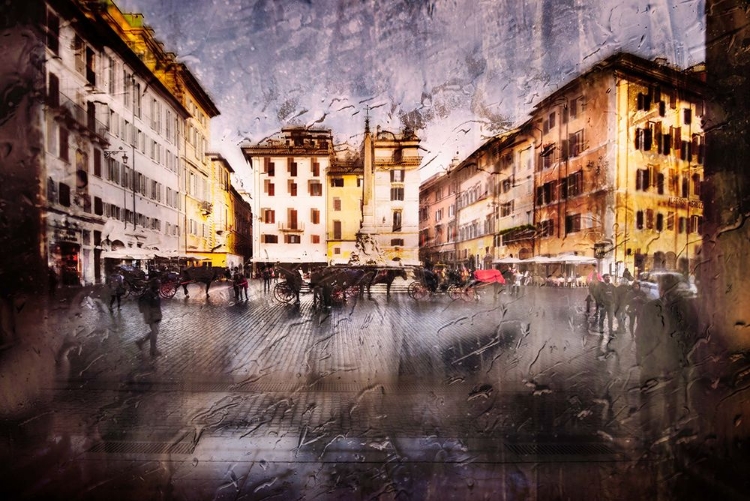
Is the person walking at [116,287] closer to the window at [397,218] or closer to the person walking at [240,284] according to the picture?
the person walking at [240,284]

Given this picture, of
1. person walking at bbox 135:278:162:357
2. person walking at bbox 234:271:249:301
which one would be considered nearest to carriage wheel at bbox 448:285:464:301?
person walking at bbox 234:271:249:301

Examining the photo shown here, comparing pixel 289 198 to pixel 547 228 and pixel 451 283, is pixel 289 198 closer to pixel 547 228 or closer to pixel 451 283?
pixel 451 283

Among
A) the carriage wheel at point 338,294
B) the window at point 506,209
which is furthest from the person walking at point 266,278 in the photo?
the window at point 506,209

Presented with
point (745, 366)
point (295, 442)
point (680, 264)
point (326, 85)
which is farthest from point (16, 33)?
point (745, 366)

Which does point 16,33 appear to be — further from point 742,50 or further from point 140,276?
point 742,50

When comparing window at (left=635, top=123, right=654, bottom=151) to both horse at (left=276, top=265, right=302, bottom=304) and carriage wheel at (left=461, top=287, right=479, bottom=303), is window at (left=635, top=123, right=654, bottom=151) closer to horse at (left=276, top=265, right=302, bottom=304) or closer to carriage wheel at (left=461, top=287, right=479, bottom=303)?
carriage wheel at (left=461, top=287, right=479, bottom=303)

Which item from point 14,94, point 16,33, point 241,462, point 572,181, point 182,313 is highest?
point 16,33
